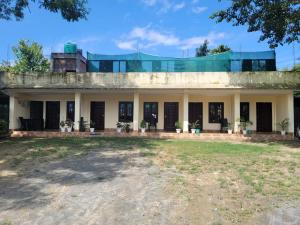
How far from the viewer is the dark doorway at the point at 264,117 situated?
20.5 meters

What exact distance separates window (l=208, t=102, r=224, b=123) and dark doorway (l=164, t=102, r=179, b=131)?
2.09 metres

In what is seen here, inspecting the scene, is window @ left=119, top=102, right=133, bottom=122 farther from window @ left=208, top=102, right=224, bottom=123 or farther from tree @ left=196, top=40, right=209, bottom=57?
tree @ left=196, top=40, right=209, bottom=57

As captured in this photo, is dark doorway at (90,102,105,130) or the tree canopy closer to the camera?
dark doorway at (90,102,105,130)

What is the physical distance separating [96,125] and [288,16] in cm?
1251

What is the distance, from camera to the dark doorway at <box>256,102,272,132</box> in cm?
2052

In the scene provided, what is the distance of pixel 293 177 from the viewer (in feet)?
27.0

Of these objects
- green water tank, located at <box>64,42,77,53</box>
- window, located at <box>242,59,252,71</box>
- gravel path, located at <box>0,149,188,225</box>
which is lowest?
gravel path, located at <box>0,149,188,225</box>

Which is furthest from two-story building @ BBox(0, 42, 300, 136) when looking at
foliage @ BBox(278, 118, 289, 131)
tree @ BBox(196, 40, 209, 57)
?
tree @ BBox(196, 40, 209, 57)

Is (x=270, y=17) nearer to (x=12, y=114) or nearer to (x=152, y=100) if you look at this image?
(x=152, y=100)

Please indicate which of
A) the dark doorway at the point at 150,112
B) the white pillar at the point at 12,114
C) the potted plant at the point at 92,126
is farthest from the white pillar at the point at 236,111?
the white pillar at the point at 12,114

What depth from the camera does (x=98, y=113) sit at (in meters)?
21.2

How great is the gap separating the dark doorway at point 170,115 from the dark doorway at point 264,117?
4.88 meters

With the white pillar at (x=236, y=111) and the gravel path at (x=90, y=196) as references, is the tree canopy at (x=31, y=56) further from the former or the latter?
the gravel path at (x=90, y=196)

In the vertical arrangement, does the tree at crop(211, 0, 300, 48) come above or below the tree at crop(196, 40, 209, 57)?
below
